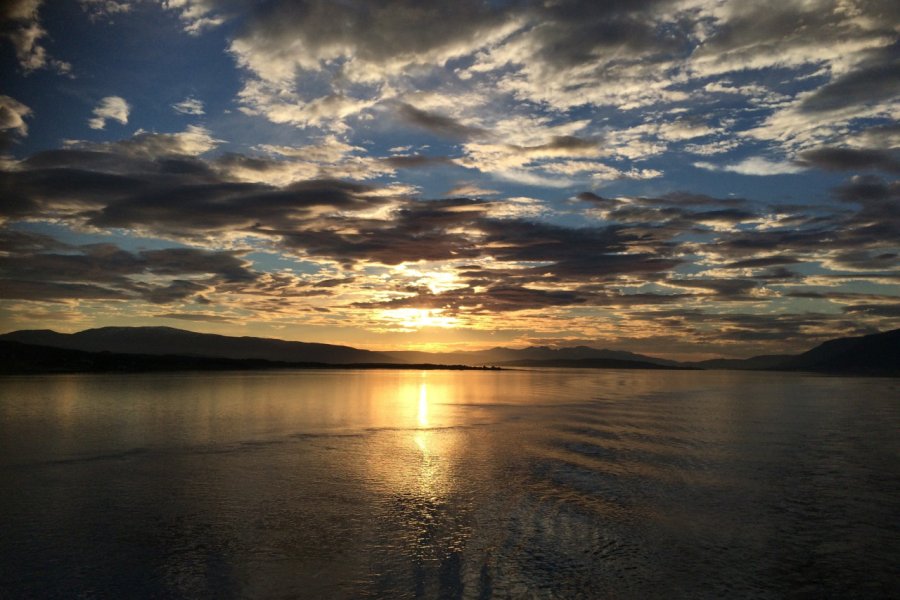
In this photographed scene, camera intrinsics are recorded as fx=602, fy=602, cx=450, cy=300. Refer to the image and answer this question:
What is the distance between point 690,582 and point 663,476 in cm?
1065

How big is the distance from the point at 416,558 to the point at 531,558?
2.46 meters

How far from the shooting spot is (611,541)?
14172 millimetres

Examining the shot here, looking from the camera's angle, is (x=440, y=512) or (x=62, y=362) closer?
(x=440, y=512)

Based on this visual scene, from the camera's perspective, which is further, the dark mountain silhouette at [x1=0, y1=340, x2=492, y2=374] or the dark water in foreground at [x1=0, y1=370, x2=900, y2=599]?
the dark mountain silhouette at [x1=0, y1=340, x2=492, y2=374]

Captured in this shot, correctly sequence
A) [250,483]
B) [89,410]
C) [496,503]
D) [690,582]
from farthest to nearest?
[89,410]
[250,483]
[496,503]
[690,582]

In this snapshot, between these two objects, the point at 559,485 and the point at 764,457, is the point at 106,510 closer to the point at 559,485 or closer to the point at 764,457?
the point at 559,485

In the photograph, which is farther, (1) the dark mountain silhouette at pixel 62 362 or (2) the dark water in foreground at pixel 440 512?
(1) the dark mountain silhouette at pixel 62 362

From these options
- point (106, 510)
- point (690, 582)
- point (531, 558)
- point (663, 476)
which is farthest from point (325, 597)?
point (663, 476)

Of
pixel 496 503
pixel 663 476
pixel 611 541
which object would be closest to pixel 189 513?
pixel 496 503

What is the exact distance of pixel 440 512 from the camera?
16359 mm

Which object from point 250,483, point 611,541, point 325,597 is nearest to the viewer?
point 325,597

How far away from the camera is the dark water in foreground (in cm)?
1160

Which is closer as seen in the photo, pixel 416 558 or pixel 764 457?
pixel 416 558

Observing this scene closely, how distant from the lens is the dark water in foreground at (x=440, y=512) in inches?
457
